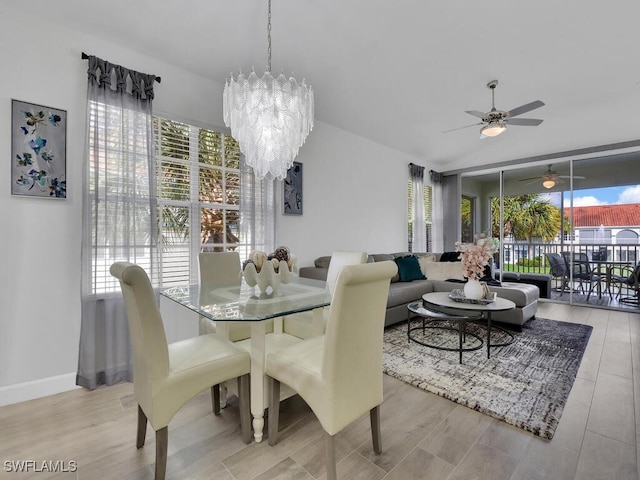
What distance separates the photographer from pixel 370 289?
1.38 metres

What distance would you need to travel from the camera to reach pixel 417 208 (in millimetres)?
5953

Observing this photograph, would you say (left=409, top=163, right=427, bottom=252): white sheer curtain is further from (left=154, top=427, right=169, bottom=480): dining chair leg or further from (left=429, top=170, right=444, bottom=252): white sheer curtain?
(left=154, top=427, right=169, bottom=480): dining chair leg

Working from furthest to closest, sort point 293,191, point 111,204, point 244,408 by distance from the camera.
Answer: point 293,191 < point 111,204 < point 244,408

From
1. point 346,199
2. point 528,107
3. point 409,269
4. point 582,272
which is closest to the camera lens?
point 528,107

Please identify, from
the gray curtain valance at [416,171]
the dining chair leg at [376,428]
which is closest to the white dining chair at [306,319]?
the dining chair leg at [376,428]

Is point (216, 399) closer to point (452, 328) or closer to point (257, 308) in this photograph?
point (257, 308)

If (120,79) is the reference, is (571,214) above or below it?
below

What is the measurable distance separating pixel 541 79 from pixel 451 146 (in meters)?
2.20

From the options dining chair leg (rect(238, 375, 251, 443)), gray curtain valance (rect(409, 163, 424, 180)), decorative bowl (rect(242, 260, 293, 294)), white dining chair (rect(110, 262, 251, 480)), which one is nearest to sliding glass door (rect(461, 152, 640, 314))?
gray curtain valance (rect(409, 163, 424, 180))

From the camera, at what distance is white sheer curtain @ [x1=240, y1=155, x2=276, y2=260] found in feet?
10.9

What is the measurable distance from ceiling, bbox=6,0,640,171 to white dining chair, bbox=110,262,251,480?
2092 millimetres

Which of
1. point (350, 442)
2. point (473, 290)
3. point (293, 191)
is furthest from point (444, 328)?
point (293, 191)

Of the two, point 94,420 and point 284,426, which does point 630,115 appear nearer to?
point 284,426

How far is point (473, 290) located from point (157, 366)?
279 centimetres
